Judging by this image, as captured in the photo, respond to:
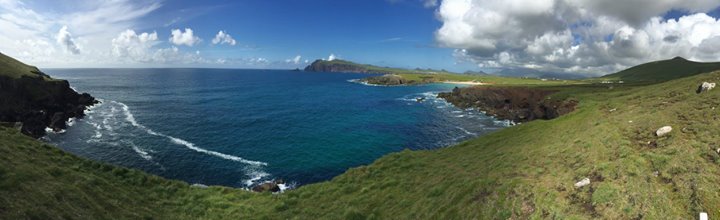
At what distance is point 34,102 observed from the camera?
9594 centimetres

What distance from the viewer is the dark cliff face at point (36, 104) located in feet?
269

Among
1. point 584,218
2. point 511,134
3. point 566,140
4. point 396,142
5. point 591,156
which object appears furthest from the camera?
point 396,142

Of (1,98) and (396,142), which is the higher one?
(1,98)

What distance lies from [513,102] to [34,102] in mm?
157326

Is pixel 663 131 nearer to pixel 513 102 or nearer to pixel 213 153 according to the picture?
pixel 213 153

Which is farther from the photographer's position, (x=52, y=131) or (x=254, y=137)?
(x=52, y=131)

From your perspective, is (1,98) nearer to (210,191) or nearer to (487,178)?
(210,191)

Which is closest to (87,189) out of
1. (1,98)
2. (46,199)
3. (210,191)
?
(46,199)

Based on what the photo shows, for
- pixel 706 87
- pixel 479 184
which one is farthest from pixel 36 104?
pixel 706 87

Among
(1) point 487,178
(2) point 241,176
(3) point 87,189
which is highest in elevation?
(1) point 487,178

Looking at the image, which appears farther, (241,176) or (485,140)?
(241,176)

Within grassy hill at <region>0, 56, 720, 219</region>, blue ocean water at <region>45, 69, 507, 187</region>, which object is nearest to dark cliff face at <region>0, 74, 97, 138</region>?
blue ocean water at <region>45, 69, 507, 187</region>

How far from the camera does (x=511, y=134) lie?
48.1m

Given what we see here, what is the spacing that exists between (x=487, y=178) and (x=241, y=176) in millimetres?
43612
